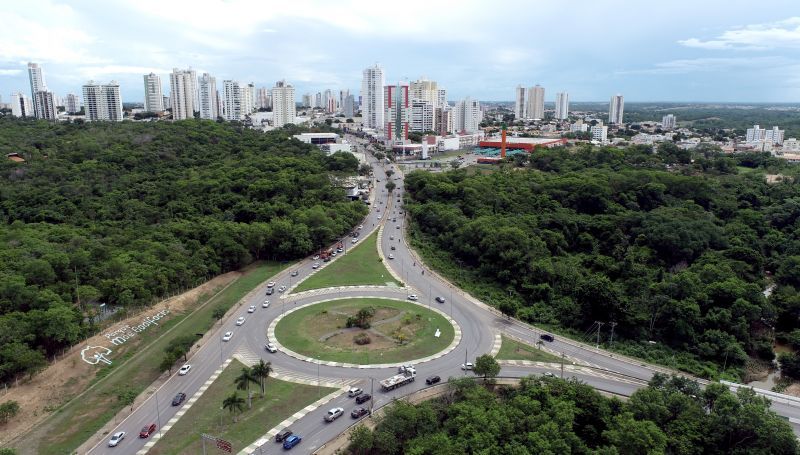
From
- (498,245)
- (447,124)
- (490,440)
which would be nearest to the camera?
(490,440)

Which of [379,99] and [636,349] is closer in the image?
[636,349]

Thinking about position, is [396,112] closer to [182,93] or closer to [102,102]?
[182,93]

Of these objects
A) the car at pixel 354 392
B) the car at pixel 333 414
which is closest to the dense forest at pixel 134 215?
the car at pixel 333 414

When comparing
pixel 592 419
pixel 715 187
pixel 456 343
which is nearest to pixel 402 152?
pixel 715 187

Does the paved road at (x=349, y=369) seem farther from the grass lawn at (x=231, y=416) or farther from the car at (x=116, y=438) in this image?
the grass lawn at (x=231, y=416)

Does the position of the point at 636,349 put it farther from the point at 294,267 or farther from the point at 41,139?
the point at 41,139

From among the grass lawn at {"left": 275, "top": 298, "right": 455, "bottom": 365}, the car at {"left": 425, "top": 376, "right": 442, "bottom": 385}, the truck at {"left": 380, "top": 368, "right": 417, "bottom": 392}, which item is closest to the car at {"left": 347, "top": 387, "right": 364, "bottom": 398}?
the truck at {"left": 380, "top": 368, "right": 417, "bottom": 392}

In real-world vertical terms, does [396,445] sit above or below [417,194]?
below

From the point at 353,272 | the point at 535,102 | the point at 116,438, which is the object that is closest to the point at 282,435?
the point at 116,438
